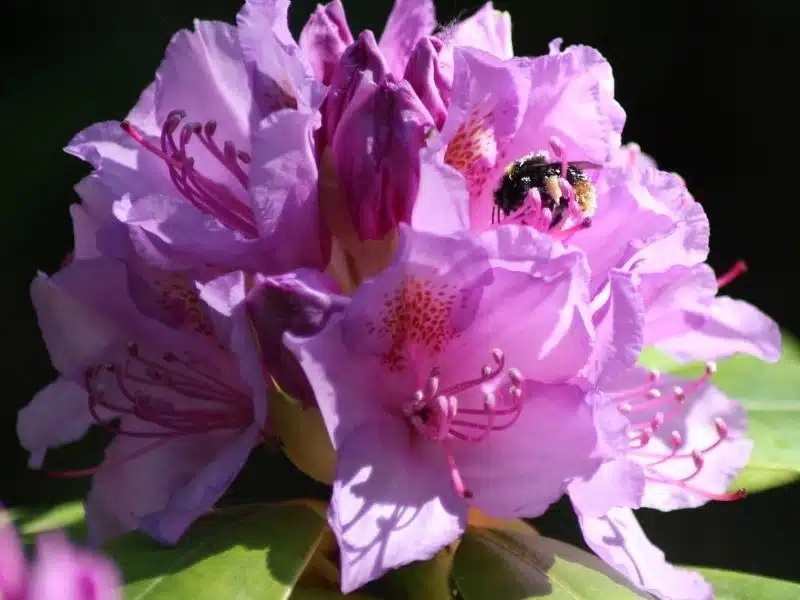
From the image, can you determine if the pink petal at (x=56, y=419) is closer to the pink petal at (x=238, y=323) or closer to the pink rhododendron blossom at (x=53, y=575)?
the pink petal at (x=238, y=323)

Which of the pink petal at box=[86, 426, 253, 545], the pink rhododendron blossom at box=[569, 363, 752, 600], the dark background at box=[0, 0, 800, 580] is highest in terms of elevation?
the pink petal at box=[86, 426, 253, 545]

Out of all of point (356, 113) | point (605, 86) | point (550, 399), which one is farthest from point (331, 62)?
point (550, 399)

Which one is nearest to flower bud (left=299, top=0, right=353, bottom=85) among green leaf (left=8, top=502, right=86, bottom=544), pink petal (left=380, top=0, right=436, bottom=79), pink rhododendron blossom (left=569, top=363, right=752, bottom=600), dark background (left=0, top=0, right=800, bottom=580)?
pink petal (left=380, top=0, right=436, bottom=79)

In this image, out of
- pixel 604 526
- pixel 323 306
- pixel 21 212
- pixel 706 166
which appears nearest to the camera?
pixel 323 306

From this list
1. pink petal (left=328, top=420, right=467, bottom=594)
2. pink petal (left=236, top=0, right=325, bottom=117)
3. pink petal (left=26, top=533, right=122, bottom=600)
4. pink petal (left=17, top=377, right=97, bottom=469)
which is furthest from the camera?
pink petal (left=17, top=377, right=97, bottom=469)

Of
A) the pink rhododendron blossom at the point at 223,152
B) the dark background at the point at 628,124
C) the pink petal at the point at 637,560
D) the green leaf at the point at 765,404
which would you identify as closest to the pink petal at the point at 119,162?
the pink rhododendron blossom at the point at 223,152

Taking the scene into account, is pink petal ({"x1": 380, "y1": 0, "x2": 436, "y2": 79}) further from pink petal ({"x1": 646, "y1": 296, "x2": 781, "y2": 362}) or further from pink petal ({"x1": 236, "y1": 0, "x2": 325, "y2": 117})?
pink petal ({"x1": 646, "y1": 296, "x2": 781, "y2": 362})

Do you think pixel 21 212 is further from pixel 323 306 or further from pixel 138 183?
pixel 323 306
